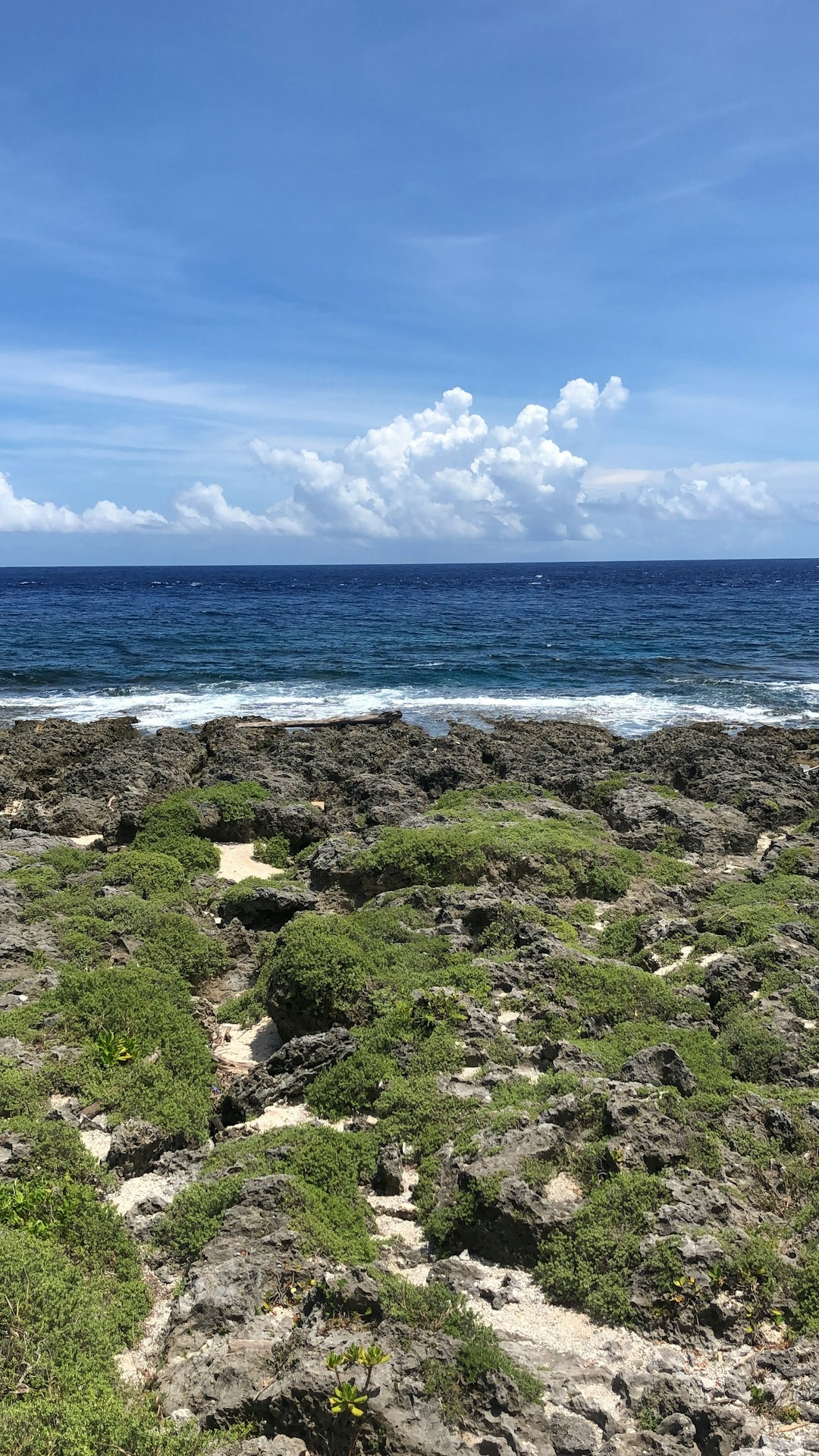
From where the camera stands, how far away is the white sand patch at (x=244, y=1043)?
948cm

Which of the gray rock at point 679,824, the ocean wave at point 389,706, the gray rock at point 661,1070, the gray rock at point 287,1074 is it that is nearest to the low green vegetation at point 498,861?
the gray rock at point 679,824

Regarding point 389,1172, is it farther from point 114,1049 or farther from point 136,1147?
point 114,1049

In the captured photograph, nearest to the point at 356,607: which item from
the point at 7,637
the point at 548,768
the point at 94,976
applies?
the point at 7,637

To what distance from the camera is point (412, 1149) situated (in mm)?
7434

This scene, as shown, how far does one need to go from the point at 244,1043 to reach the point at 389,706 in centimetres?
2525

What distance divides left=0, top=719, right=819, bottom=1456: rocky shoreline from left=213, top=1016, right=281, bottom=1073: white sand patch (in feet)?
0.13

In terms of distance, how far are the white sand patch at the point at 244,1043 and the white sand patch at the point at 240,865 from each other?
169 inches

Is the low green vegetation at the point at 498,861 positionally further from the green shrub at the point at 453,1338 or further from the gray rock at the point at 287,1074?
the green shrub at the point at 453,1338

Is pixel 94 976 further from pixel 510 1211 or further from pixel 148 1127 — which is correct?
pixel 510 1211

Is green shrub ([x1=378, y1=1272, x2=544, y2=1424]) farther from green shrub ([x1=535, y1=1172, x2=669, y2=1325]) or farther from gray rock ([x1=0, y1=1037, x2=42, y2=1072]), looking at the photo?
gray rock ([x1=0, y1=1037, x2=42, y2=1072])

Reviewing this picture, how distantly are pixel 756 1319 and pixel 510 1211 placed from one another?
1706 millimetres

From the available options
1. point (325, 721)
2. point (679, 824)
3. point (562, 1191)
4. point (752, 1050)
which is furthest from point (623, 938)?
point (325, 721)

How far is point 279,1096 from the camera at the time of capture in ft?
27.6

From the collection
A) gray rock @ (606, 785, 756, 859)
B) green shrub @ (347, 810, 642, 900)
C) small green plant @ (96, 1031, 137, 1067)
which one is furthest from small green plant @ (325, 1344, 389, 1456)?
gray rock @ (606, 785, 756, 859)
